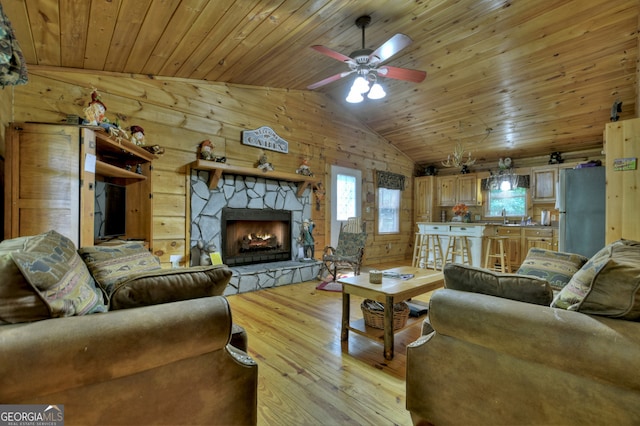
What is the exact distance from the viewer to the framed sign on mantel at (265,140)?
4387mm

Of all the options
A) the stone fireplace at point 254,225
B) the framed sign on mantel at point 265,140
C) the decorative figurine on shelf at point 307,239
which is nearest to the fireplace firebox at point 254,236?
the stone fireplace at point 254,225

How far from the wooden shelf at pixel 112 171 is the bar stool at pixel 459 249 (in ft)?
16.1

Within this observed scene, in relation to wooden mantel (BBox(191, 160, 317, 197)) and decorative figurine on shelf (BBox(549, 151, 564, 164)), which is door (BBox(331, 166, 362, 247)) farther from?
decorative figurine on shelf (BBox(549, 151, 564, 164))

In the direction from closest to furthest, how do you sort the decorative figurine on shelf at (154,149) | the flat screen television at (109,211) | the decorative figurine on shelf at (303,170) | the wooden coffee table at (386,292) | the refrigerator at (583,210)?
1. the wooden coffee table at (386,292)
2. the flat screen television at (109,211)
3. the refrigerator at (583,210)
4. the decorative figurine on shelf at (154,149)
5. the decorative figurine on shelf at (303,170)

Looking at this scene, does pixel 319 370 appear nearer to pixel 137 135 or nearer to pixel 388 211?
pixel 137 135

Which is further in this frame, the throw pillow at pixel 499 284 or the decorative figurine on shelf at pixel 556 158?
the decorative figurine on shelf at pixel 556 158

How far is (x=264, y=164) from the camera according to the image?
4359 millimetres

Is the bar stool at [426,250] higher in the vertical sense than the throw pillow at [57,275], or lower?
lower

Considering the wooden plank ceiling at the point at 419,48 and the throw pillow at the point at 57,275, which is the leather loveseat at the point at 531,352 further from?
the wooden plank ceiling at the point at 419,48

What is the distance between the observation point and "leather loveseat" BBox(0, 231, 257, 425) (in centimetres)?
81

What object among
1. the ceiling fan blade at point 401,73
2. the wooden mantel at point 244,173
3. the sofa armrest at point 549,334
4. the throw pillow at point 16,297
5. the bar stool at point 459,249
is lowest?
the bar stool at point 459,249

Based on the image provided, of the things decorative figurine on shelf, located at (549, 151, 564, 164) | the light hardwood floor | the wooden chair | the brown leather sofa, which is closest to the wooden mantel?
the wooden chair

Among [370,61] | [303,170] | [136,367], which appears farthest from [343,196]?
[136,367]

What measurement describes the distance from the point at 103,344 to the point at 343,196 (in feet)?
16.6
